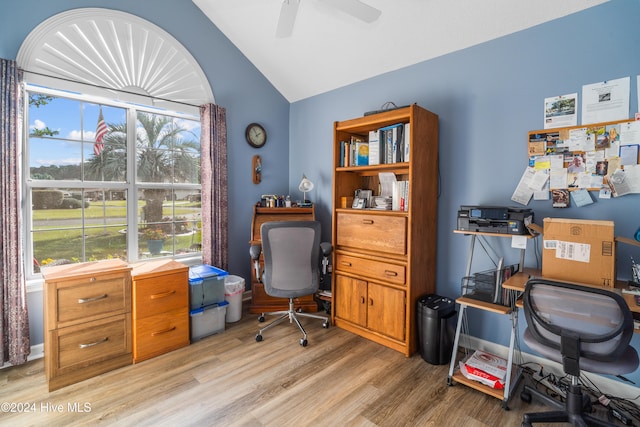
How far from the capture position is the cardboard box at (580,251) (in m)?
1.72

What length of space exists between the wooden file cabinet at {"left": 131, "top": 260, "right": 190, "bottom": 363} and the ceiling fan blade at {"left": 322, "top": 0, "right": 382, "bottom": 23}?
2.38 meters

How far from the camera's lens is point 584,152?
6.79ft

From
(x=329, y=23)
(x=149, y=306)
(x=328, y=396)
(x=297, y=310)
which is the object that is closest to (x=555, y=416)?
(x=328, y=396)

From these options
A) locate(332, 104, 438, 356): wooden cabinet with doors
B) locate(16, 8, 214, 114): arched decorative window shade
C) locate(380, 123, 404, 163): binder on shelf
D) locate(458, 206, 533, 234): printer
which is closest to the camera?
locate(458, 206, 533, 234): printer

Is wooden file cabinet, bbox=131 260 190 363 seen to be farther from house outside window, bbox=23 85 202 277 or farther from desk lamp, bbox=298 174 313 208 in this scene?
desk lamp, bbox=298 174 313 208

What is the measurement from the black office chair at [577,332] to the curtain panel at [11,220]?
3.36 m

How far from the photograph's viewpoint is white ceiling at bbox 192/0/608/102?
227cm

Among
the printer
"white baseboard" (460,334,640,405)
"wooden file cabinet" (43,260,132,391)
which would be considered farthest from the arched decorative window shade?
"white baseboard" (460,334,640,405)

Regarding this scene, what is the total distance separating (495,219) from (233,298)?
247 cm

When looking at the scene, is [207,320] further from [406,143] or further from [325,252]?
[406,143]

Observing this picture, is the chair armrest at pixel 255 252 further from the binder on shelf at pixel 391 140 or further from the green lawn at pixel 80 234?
the binder on shelf at pixel 391 140

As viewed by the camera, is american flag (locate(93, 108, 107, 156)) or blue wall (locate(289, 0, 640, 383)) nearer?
blue wall (locate(289, 0, 640, 383))

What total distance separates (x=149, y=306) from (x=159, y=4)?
2.79 metres

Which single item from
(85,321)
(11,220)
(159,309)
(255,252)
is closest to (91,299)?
(85,321)
